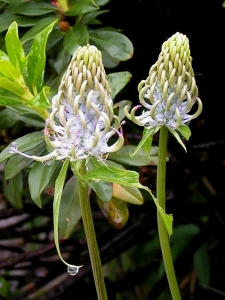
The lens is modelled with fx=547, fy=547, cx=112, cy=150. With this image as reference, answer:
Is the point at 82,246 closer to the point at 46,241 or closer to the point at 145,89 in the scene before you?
the point at 46,241

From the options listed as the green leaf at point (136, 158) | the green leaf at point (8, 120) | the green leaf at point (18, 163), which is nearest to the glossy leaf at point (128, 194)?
the green leaf at point (136, 158)

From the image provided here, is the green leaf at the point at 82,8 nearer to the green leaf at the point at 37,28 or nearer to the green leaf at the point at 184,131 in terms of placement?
the green leaf at the point at 37,28

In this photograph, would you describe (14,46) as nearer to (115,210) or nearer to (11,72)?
(11,72)

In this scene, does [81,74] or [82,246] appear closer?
[81,74]

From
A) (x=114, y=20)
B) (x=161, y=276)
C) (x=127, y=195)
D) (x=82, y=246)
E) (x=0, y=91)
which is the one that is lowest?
(x=161, y=276)

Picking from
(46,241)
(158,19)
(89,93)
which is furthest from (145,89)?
(46,241)

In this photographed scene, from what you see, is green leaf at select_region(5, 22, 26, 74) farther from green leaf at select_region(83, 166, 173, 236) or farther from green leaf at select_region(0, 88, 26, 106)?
green leaf at select_region(83, 166, 173, 236)
